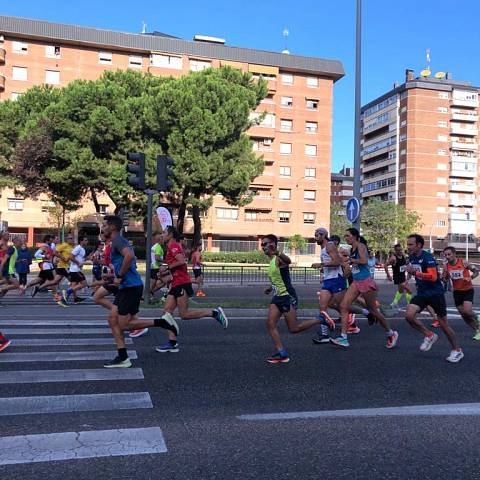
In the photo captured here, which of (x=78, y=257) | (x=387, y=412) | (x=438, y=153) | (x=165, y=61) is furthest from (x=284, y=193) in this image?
(x=387, y=412)

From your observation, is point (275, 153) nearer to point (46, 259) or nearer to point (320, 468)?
point (46, 259)

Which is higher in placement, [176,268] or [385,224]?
[385,224]

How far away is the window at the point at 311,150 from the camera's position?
197 feet

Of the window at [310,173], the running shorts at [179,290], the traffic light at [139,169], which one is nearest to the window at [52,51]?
the window at [310,173]

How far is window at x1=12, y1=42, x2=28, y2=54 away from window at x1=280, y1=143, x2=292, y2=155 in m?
27.0

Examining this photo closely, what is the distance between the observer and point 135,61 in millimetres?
55031

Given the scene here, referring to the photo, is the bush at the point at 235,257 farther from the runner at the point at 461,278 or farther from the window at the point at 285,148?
the runner at the point at 461,278

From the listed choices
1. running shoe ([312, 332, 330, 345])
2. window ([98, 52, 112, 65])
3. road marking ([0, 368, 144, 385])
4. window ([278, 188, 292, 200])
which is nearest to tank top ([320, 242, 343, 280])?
running shoe ([312, 332, 330, 345])

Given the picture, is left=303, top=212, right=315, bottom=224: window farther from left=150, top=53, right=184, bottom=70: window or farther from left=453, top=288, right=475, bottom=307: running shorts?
left=453, top=288, right=475, bottom=307: running shorts

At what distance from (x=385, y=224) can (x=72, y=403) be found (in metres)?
61.6

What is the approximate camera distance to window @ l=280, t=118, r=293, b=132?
5941cm

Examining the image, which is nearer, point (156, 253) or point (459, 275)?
point (459, 275)

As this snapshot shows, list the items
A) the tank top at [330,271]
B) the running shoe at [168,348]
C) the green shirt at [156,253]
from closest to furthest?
1. the running shoe at [168,348]
2. the tank top at [330,271]
3. the green shirt at [156,253]

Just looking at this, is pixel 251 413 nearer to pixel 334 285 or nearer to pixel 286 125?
pixel 334 285
